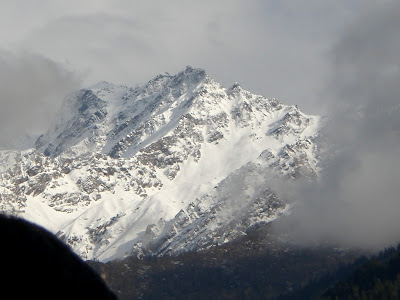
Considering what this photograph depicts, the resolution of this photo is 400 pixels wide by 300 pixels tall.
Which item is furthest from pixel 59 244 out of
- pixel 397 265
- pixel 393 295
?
pixel 397 265

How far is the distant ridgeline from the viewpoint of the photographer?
1055cm

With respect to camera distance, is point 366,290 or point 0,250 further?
point 366,290

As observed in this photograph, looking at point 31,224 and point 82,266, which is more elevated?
point 31,224

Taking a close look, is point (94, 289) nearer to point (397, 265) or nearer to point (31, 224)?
point (31, 224)

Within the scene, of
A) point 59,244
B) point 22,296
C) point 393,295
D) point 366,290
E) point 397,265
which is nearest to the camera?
point 22,296

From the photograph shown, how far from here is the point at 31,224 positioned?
11344 millimetres

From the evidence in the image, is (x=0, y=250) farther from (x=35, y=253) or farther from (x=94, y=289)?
(x=94, y=289)

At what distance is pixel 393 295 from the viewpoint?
16075cm

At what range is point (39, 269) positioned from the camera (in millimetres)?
10750

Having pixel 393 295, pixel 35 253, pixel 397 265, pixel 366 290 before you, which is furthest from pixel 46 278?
pixel 397 265

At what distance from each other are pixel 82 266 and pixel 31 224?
2.92 feet

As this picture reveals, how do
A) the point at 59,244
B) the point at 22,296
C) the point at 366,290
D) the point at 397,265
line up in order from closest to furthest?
the point at 22,296
the point at 59,244
the point at 366,290
the point at 397,265

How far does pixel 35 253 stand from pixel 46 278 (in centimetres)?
35

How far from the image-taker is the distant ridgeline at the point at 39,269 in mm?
10555
